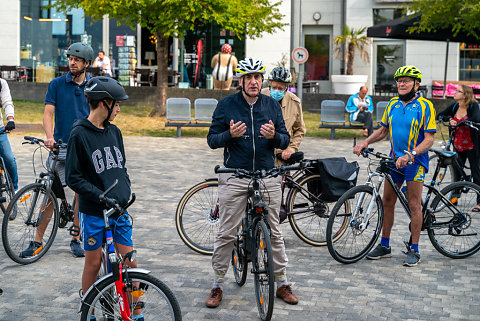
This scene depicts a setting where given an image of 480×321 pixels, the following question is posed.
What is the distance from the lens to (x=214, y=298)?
5555mm

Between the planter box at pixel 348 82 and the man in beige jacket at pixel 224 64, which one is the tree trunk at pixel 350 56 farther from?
the man in beige jacket at pixel 224 64

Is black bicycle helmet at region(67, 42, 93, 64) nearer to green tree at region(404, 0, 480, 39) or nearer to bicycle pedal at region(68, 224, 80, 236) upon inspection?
bicycle pedal at region(68, 224, 80, 236)

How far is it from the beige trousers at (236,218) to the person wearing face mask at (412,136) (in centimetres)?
156

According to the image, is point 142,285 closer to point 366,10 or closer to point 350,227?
point 350,227

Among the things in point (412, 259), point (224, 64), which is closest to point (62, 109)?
point (412, 259)

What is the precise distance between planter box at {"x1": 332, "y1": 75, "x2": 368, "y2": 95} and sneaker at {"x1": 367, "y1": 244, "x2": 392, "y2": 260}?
75.8 feet

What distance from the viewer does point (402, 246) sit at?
7.67m

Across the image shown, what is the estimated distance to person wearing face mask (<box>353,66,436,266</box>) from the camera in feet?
22.1

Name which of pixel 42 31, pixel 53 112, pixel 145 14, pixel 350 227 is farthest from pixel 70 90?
pixel 42 31

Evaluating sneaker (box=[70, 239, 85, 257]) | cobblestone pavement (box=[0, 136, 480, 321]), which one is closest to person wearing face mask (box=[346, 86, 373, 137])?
cobblestone pavement (box=[0, 136, 480, 321])

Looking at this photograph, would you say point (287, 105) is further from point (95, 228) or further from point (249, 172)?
point (95, 228)

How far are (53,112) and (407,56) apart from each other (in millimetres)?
25944

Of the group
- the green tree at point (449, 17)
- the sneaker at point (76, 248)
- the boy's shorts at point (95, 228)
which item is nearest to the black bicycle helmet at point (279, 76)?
the sneaker at point (76, 248)

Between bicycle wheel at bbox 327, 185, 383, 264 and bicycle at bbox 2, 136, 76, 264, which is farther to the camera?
bicycle wheel at bbox 327, 185, 383, 264
